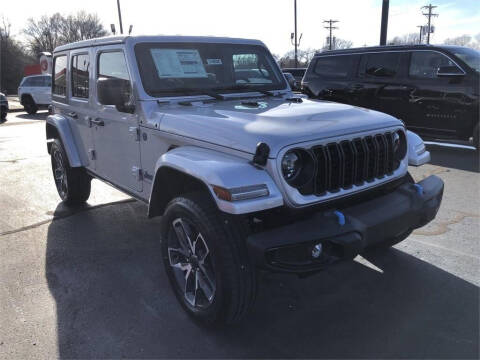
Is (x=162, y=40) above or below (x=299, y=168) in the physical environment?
above

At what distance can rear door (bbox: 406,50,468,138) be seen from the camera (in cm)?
750

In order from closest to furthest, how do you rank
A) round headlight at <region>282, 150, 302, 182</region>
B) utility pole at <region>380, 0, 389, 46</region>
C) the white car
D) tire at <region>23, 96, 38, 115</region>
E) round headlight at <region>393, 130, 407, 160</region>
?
round headlight at <region>282, 150, 302, 182</region>, round headlight at <region>393, 130, 407, 160</region>, utility pole at <region>380, 0, 389, 46</region>, the white car, tire at <region>23, 96, 38, 115</region>

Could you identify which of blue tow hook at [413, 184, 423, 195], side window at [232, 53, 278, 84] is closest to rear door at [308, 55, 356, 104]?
side window at [232, 53, 278, 84]

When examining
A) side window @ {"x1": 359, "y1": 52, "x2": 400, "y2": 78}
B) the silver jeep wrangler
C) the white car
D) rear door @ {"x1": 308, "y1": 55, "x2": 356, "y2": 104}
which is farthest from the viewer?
the white car

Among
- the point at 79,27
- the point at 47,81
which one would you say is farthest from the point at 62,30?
the point at 47,81

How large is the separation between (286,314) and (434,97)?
247 inches

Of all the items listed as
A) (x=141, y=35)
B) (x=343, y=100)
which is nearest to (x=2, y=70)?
(x=343, y=100)

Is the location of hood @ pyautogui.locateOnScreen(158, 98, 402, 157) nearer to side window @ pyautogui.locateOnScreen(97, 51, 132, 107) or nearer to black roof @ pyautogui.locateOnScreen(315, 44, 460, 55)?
side window @ pyautogui.locateOnScreen(97, 51, 132, 107)

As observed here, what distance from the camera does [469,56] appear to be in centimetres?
762

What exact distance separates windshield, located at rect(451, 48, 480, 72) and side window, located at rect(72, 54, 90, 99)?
641 centimetres

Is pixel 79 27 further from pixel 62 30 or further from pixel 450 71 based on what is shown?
pixel 450 71

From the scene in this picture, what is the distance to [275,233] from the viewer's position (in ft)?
7.60

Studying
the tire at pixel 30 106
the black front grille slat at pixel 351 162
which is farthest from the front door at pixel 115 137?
the tire at pixel 30 106

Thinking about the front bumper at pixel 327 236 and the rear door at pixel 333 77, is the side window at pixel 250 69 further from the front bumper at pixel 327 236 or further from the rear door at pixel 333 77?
the rear door at pixel 333 77
